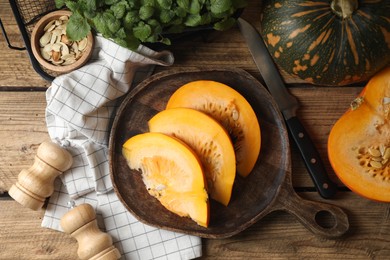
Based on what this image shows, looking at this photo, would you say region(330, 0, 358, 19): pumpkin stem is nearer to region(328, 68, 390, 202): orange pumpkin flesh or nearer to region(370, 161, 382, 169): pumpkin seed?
region(328, 68, 390, 202): orange pumpkin flesh

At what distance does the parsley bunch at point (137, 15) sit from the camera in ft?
3.11

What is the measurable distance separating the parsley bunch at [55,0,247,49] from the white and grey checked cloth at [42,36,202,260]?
0.33ft

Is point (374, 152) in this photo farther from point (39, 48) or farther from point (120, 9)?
point (39, 48)

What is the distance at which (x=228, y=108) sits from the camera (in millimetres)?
1088

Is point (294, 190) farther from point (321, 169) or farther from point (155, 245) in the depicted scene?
point (155, 245)

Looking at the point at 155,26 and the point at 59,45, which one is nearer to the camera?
the point at 155,26

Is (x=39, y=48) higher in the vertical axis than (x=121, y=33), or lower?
lower

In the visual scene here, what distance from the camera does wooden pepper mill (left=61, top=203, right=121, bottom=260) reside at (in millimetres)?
1045

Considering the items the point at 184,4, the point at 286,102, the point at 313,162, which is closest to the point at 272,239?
the point at 313,162

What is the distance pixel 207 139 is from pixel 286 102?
0.67ft

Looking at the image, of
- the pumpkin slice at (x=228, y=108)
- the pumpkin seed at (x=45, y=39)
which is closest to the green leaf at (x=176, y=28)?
the pumpkin slice at (x=228, y=108)

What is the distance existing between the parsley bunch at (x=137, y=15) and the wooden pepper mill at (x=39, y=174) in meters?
0.23

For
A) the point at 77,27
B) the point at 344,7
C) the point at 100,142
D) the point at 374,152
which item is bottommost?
the point at 100,142

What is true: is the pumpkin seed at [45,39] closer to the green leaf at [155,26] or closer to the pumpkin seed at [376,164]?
the green leaf at [155,26]
